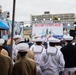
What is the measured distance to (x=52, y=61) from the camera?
6527 mm

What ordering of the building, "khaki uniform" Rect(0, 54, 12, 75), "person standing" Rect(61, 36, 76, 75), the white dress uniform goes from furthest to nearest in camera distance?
the building, "person standing" Rect(61, 36, 76, 75), the white dress uniform, "khaki uniform" Rect(0, 54, 12, 75)

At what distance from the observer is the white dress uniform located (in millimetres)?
6501

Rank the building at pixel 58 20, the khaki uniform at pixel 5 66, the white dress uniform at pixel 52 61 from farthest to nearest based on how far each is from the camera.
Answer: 1. the building at pixel 58 20
2. the white dress uniform at pixel 52 61
3. the khaki uniform at pixel 5 66

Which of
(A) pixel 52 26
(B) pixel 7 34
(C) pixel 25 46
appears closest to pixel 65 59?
(C) pixel 25 46

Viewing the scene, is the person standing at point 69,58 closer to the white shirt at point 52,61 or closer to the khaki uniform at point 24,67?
the white shirt at point 52,61

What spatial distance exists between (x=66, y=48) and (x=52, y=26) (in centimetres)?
1321

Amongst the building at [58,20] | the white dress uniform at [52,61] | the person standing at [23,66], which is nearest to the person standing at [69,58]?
the white dress uniform at [52,61]

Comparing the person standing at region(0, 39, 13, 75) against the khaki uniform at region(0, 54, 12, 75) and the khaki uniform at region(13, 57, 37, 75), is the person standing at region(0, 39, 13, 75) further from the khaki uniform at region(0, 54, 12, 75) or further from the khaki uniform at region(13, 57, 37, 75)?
the khaki uniform at region(13, 57, 37, 75)

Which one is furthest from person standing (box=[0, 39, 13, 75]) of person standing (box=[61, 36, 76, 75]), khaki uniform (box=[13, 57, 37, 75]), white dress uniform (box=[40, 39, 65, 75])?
person standing (box=[61, 36, 76, 75])

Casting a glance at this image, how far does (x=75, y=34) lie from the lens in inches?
736

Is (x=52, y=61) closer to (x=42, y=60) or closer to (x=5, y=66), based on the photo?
(x=42, y=60)

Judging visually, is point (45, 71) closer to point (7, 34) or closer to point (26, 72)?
point (26, 72)

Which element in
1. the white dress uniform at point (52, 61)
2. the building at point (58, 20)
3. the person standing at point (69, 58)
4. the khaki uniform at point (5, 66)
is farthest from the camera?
the building at point (58, 20)

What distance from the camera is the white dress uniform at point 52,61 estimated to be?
650 centimetres
